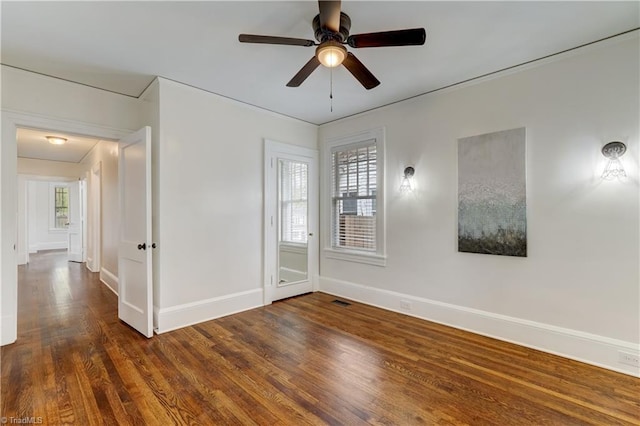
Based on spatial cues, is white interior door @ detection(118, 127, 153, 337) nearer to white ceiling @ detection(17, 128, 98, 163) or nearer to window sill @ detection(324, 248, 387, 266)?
white ceiling @ detection(17, 128, 98, 163)

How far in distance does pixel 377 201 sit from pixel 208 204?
7.31 ft

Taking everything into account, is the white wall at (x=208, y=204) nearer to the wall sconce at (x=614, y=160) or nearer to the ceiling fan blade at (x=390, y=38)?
the ceiling fan blade at (x=390, y=38)

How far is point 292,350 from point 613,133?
3.38 m

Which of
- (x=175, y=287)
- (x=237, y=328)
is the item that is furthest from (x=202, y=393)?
(x=175, y=287)

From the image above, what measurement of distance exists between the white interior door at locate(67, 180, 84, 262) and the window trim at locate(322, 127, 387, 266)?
6586 mm

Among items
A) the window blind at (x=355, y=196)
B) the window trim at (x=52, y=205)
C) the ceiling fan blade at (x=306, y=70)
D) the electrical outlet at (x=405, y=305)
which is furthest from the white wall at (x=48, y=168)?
the electrical outlet at (x=405, y=305)

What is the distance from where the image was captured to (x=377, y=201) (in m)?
4.04

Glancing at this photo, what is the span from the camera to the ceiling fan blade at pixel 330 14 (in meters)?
1.68

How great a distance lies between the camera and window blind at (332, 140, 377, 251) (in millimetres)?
4164

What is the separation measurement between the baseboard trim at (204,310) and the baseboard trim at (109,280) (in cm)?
216

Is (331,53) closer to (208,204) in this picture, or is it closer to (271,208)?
(208,204)

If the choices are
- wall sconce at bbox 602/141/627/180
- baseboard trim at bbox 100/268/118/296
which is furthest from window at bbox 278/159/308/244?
wall sconce at bbox 602/141/627/180

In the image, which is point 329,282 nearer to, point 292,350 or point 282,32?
point 292,350

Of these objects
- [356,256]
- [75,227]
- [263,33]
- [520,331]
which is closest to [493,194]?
[520,331]
